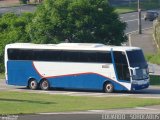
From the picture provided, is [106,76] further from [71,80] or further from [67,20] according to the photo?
[67,20]

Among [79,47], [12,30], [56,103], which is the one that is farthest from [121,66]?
[12,30]

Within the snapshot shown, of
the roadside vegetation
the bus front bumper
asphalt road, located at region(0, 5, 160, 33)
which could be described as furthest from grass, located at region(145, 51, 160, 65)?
the roadside vegetation

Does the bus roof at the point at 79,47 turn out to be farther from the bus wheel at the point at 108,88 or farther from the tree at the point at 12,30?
the tree at the point at 12,30

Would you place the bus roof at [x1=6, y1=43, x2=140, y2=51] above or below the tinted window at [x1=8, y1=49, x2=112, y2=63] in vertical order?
above

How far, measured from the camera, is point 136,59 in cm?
4453

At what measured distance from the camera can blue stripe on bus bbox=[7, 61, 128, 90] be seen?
45188 millimetres

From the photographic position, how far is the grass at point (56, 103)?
1321 inches

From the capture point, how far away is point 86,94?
4388 centimetres

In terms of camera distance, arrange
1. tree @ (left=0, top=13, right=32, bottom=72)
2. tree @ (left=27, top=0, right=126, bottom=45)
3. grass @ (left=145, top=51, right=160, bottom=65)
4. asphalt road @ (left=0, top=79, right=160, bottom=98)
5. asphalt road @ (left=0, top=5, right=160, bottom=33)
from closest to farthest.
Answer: asphalt road @ (left=0, top=79, right=160, bottom=98) < tree @ (left=27, top=0, right=126, bottom=45) < tree @ (left=0, top=13, right=32, bottom=72) < grass @ (left=145, top=51, right=160, bottom=65) < asphalt road @ (left=0, top=5, right=160, bottom=33)

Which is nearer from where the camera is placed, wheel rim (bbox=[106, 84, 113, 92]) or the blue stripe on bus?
wheel rim (bbox=[106, 84, 113, 92])

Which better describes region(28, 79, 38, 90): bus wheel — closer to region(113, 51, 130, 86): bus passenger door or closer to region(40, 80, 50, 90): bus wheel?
region(40, 80, 50, 90): bus wheel

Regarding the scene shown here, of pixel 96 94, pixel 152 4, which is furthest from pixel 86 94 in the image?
pixel 152 4

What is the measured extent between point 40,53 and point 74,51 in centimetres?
253

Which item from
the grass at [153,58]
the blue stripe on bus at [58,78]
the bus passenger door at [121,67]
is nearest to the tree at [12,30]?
the blue stripe on bus at [58,78]
